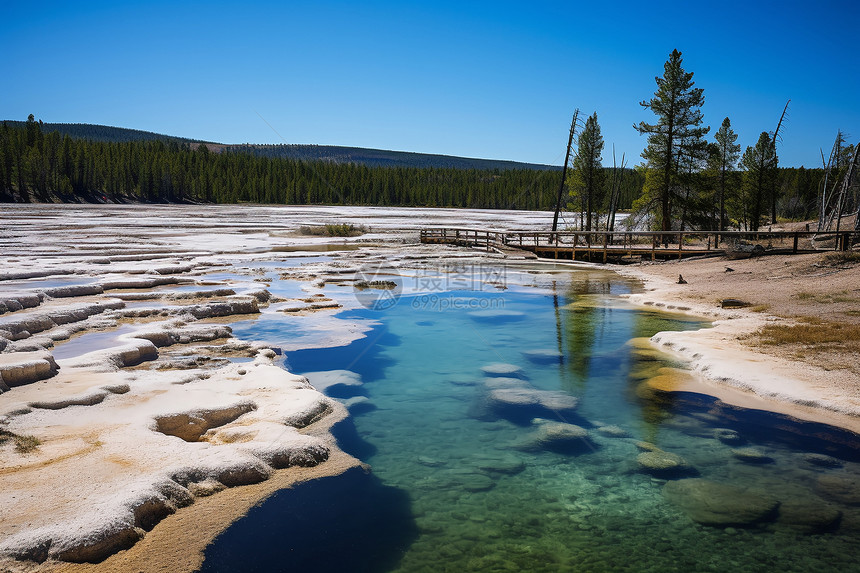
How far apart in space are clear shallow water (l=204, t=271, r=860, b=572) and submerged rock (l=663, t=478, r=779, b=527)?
1.7 inches

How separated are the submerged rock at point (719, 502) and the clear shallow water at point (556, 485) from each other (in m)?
0.04

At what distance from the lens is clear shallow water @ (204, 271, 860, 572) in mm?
4727

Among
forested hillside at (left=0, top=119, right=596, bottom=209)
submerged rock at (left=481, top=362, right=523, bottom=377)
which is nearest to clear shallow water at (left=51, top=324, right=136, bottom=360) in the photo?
submerged rock at (left=481, top=362, right=523, bottom=377)

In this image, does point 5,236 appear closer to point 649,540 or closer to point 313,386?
point 313,386

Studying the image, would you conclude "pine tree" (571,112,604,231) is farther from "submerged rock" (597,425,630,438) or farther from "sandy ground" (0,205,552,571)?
"submerged rock" (597,425,630,438)

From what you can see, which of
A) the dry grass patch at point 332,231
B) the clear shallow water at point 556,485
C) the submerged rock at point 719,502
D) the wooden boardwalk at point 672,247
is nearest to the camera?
the clear shallow water at point 556,485

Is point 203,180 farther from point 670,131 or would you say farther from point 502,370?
point 502,370

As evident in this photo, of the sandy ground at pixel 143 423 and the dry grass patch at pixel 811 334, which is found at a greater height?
the dry grass patch at pixel 811 334

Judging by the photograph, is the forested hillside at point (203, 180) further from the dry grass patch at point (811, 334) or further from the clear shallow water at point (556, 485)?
the clear shallow water at point (556, 485)

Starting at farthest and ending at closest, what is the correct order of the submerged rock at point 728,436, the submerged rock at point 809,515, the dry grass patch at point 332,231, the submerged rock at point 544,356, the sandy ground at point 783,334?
the dry grass patch at point 332,231
the submerged rock at point 544,356
the sandy ground at point 783,334
the submerged rock at point 728,436
the submerged rock at point 809,515

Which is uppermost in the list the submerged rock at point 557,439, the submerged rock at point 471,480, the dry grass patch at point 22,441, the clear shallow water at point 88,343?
the dry grass patch at point 22,441

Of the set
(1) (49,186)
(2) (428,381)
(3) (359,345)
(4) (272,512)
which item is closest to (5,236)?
(3) (359,345)
